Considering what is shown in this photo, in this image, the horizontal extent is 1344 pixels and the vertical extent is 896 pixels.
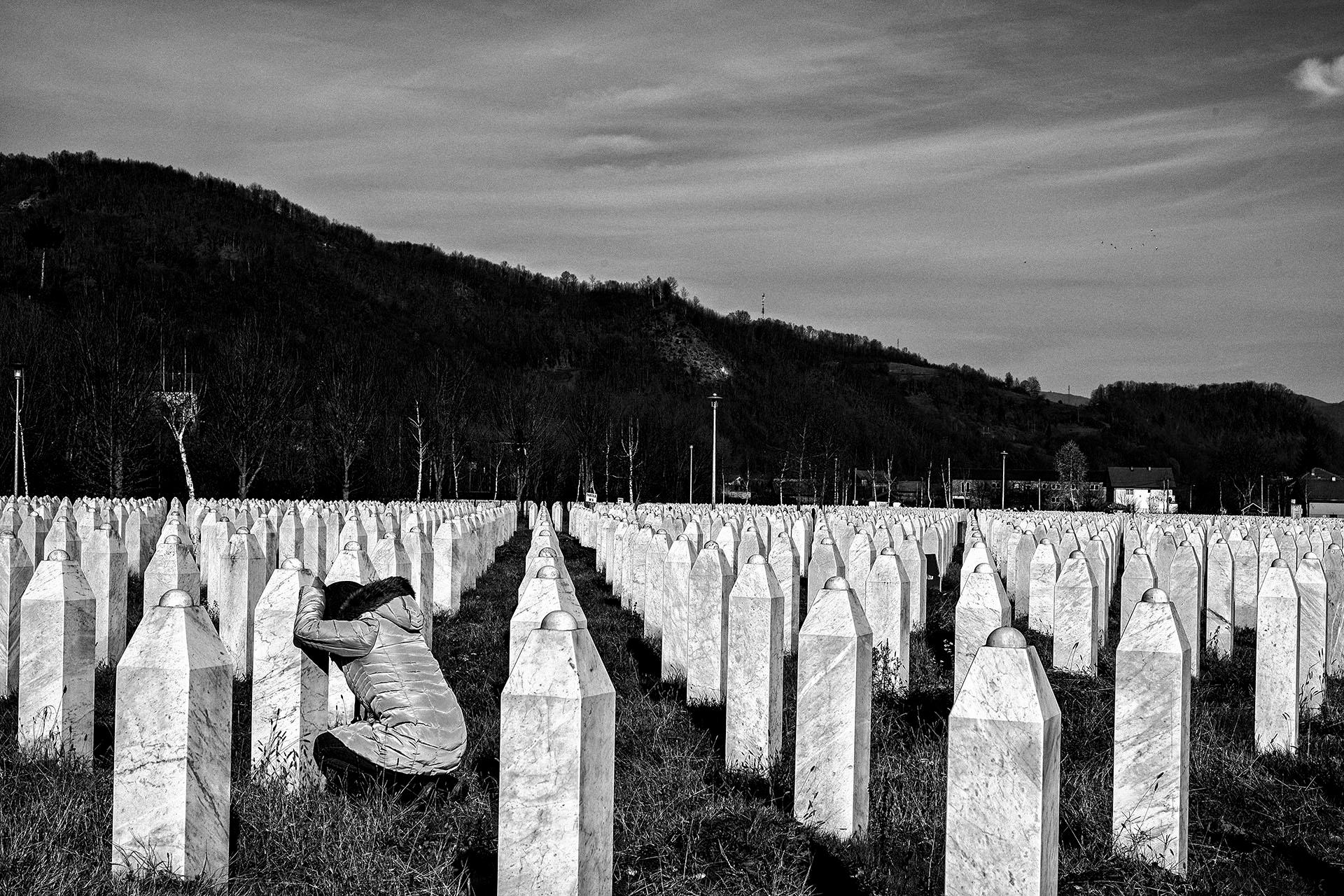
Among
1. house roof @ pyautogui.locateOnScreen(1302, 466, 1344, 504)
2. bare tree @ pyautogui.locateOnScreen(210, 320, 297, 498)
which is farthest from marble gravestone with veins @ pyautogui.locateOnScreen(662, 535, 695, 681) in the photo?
house roof @ pyautogui.locateOnScreen(1302, 466, 1344, 504)

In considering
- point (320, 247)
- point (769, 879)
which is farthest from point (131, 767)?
point (320, 247)

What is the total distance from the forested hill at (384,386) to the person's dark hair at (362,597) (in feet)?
111

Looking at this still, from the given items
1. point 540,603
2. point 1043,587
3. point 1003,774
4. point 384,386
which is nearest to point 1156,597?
point 1003,774

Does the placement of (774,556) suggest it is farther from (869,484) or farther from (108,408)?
(869,484)

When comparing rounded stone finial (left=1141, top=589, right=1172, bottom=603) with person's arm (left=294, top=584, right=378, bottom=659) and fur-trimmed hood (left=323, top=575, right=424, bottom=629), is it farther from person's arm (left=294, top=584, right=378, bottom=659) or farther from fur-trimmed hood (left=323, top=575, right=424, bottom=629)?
person's arm (left=294, top=584, right=378, bottom=659)

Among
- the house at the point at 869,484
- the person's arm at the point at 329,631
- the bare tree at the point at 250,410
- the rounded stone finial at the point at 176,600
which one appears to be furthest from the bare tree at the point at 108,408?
the house at the point at 869,484

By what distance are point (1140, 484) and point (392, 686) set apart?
147340 millimetres

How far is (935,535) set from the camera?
20.0 metres

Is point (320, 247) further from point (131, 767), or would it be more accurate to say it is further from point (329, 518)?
point (131, 767)

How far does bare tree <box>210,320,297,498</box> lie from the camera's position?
138 ft

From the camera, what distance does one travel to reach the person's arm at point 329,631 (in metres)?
4.79

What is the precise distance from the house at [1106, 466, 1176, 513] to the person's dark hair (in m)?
126

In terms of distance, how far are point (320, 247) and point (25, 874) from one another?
174460 mm

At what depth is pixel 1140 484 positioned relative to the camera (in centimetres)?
13938
